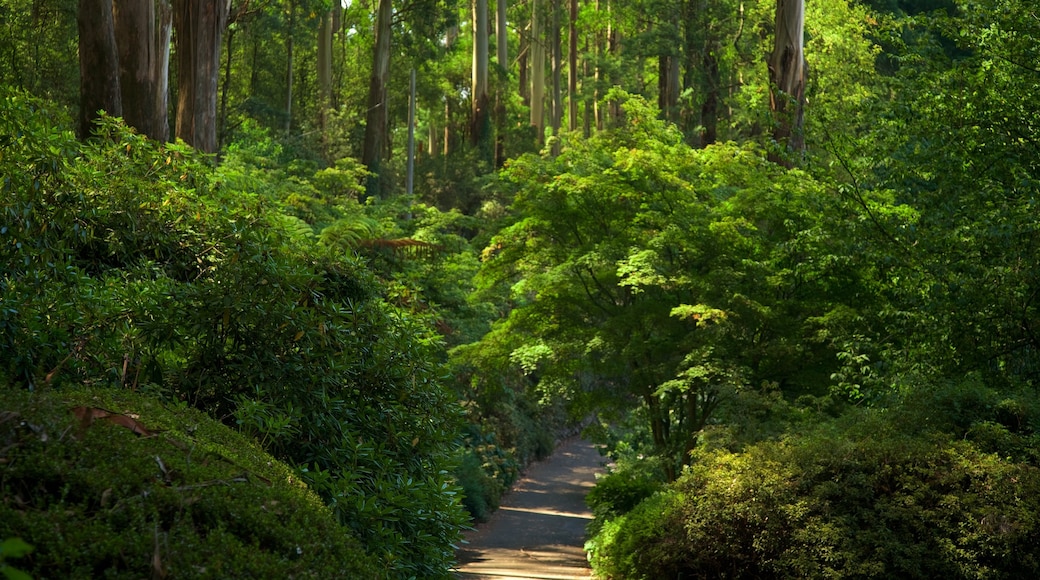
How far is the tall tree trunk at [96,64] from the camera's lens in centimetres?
1099

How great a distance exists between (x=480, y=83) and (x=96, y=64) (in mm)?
25949

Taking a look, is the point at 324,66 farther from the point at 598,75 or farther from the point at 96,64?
the point at 96,64

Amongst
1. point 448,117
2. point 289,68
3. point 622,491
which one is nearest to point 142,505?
point 622,491

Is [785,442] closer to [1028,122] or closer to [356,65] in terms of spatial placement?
[1028,122]

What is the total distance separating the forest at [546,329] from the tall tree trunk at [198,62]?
0.05m

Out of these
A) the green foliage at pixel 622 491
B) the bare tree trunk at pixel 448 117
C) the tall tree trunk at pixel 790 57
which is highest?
the bare tree trunk at pixel 448 117

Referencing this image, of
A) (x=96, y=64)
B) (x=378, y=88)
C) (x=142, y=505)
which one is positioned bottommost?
(x=142, y=505)

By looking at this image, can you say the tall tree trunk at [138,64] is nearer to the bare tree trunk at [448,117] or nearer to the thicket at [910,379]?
the thicket at [910,379]

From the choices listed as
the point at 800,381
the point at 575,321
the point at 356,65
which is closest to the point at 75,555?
the point at 800,381

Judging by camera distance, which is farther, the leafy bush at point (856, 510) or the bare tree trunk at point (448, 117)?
the bare tree trunk at point (448, 117)

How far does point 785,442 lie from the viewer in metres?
10.5

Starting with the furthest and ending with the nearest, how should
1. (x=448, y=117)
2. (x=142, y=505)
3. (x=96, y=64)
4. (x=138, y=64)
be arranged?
(x=448, y=117), (x=138, y=64), (x=96, y=64), (x=142, y=505)

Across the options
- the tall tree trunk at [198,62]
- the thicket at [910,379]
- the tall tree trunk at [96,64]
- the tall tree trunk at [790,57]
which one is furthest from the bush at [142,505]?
the tall tree trunk at [790,57]

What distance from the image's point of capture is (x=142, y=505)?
2.98 metres
